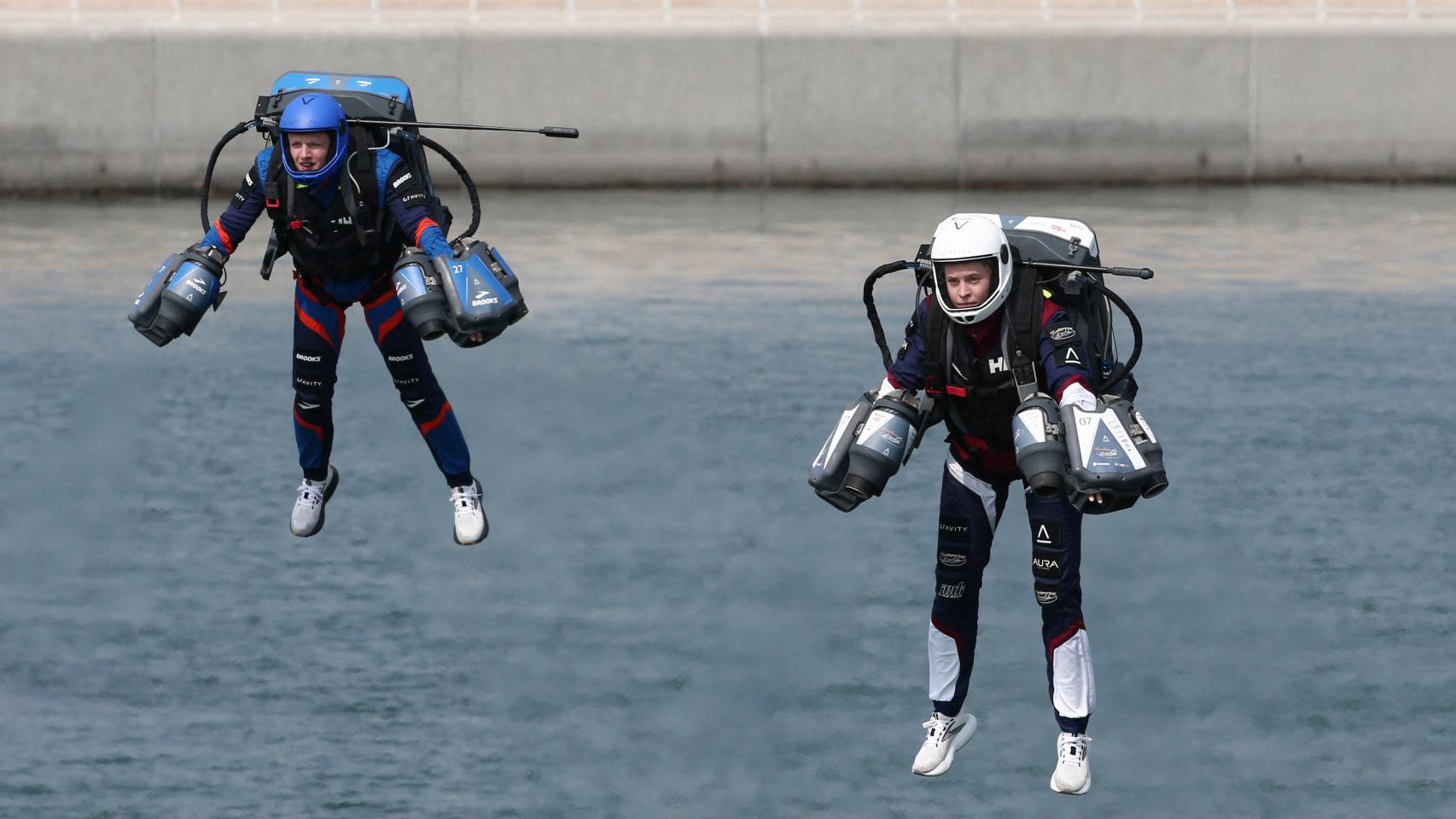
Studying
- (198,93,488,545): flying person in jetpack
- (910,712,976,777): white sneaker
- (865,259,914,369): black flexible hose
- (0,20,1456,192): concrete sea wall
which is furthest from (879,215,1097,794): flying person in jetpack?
(0,20,1456,192): concrete sea wall

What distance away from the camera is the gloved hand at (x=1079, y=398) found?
41.9 ft

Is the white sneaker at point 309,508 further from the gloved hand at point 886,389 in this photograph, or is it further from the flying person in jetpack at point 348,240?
the gloved hand at point 886,389

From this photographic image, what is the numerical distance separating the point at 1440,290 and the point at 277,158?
49.3 ft

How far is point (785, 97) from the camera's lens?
32500 mm

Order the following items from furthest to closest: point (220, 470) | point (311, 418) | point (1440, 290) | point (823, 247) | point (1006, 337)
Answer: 1. point (823, 247)
2. point (1440, 290)
3. point (220, 470)
4. point (311, 418)
5. point (1006, 337)

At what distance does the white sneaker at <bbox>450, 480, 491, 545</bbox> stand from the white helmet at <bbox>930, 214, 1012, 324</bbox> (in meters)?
5.34

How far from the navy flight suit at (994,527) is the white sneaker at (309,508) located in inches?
214

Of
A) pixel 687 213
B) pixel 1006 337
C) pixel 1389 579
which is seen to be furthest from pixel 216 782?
pixel 687 213

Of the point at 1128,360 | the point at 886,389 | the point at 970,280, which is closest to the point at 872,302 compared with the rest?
the point at 886,389

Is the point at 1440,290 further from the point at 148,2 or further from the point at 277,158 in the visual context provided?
the point at 148,2

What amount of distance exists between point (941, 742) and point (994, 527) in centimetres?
140

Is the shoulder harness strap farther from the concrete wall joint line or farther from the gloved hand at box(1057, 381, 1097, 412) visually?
the concrete wall joint line

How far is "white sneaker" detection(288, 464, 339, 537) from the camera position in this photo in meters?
17.5

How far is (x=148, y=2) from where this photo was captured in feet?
107
